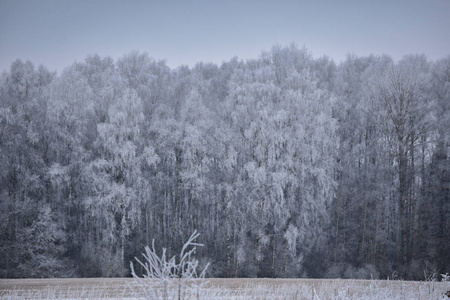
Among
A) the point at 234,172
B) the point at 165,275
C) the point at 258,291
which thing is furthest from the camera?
the point at 234,172

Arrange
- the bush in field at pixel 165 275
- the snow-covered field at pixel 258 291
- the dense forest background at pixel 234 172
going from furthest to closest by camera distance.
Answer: the dense forest background at pixel 234 172
the snow-covered field at pixel 258 291
the bush in field at pixel 165 275

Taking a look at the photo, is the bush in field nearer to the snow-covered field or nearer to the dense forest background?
the snow-covered field

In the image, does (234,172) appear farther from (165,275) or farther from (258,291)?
(165,275)

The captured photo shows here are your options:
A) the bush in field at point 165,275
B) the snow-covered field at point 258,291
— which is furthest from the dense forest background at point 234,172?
the bush in field at point 165,275

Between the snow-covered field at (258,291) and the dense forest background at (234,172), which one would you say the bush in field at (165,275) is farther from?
Answer: the dense forest background at (234,172)

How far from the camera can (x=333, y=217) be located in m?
22.3

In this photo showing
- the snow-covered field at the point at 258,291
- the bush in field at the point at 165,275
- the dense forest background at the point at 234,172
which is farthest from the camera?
the dense forest background at the point at 234,172

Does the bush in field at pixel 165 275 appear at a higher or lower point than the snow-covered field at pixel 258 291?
higher

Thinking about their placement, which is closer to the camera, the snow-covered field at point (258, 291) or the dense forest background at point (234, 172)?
the snow-covered field at point (258, 291)

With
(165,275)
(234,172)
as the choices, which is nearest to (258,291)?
(165,275)

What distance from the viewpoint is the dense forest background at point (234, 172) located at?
18.5 metres

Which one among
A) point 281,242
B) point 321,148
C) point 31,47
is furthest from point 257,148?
point 31,47

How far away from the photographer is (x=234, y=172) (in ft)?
69.0

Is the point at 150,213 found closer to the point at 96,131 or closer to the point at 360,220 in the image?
the point at 96,131
